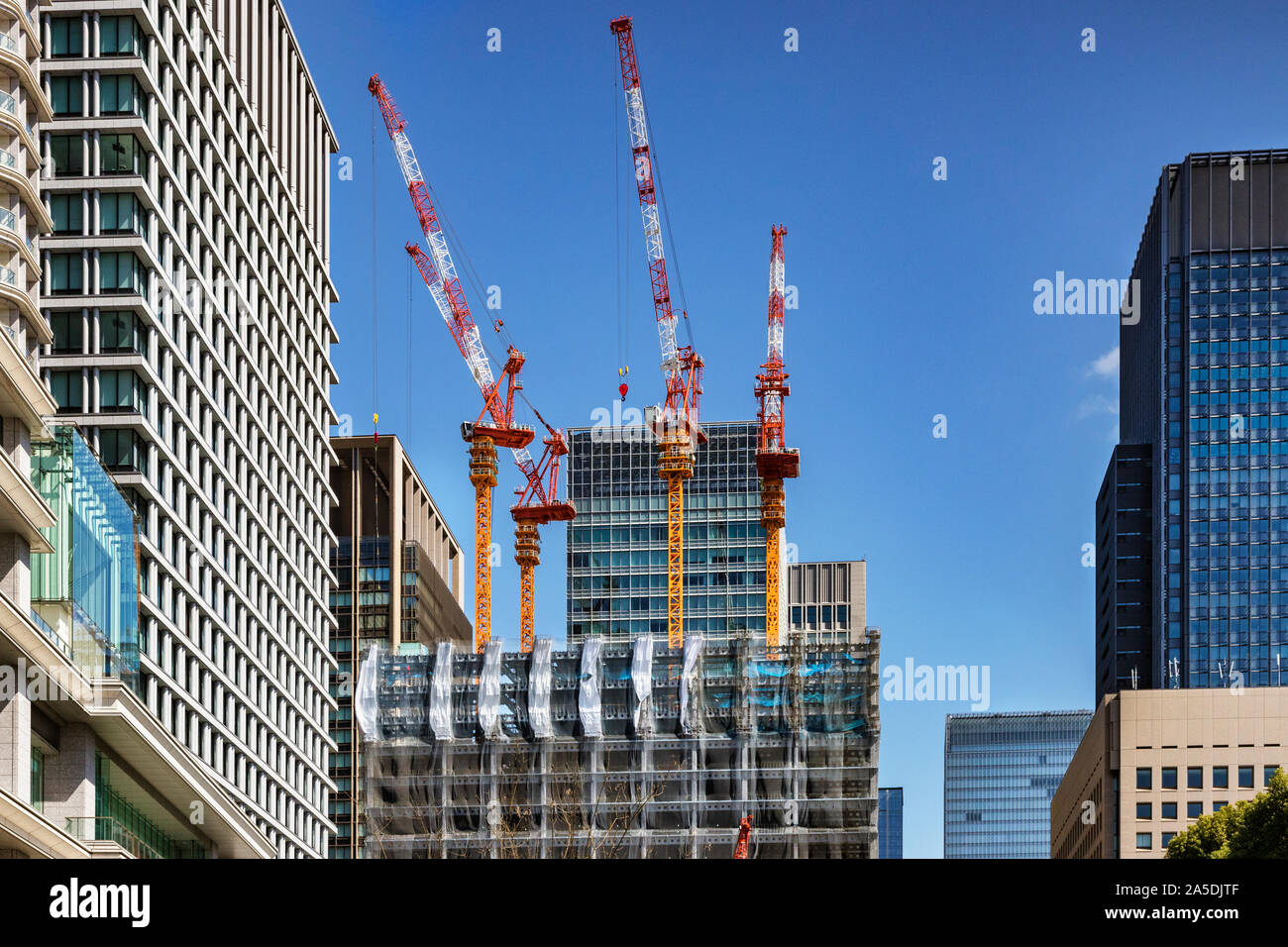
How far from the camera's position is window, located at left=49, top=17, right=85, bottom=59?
9300cm

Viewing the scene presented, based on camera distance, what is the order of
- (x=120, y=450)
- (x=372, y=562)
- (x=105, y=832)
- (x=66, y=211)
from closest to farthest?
(x=105, y=832) < (x=120, y=450) < (x=66, y=211) < (x=372, y=562)

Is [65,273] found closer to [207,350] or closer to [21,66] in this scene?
[207,350]

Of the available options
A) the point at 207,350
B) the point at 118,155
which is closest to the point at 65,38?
the point at 118,155

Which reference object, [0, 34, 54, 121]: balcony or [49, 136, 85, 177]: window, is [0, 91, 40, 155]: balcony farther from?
[49, 136, 85, 177]: window

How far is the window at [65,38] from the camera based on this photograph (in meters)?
93.0

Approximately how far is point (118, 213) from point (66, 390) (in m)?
9.88

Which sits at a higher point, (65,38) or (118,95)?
(65,38)

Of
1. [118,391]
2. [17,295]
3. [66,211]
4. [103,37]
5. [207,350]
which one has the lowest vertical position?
[17,295]

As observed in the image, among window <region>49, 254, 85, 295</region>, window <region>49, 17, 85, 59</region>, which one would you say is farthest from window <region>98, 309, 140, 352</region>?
window <region>49, 17, 85, 59</region>

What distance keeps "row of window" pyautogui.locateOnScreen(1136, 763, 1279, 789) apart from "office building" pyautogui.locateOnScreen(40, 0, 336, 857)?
66.4 metres

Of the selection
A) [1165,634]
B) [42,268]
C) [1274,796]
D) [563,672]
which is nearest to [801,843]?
[563,672]

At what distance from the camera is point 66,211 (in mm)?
93312

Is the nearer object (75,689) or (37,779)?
(37,779)

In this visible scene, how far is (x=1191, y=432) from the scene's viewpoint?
200 meters
